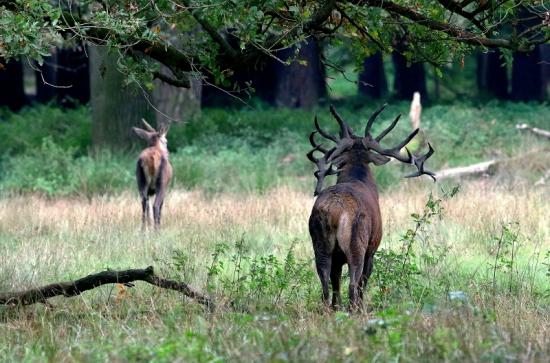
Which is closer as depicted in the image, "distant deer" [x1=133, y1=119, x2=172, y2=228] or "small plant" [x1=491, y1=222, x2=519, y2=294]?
"small plant" [x1=491, y1=222, x2=519, y2=294]

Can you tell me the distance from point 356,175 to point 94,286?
2451mm

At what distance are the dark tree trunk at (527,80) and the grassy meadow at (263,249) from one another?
→ 5641 millimetres

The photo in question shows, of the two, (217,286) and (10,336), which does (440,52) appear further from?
(10,336)

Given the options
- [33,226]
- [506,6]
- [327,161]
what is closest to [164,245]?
[33,226]

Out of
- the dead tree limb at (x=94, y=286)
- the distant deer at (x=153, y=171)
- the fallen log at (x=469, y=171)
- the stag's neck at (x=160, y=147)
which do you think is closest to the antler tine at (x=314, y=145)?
the dead tree limb at (x=94, y=286)

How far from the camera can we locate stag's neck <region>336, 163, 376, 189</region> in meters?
9.50

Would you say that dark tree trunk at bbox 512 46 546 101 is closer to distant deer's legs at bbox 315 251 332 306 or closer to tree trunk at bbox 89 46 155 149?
tree trunk at bbox 89 46 155 149

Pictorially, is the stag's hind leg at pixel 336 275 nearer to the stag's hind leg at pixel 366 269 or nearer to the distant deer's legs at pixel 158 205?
the stag's hind leg at pixel 366 269

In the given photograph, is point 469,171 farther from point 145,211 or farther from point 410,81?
point 410,81

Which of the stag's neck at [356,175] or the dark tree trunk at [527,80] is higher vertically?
the dark tree trunk at [527,80]

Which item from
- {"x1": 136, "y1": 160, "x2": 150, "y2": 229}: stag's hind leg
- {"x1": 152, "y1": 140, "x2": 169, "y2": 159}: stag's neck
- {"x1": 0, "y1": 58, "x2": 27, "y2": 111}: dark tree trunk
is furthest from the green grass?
{"x1": 0, "y1": 58, "x2": 27, "y2": 111}: dark tree trunk

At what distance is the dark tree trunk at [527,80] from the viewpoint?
3294cm

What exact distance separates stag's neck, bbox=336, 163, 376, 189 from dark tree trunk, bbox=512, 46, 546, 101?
949 inches

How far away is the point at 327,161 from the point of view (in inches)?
380
